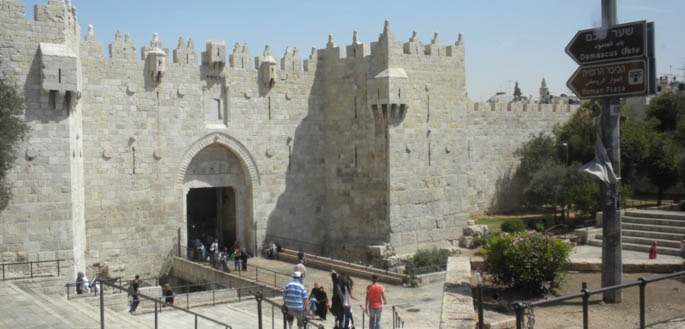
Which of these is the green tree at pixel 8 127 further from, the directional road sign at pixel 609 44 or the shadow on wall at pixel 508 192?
the shadow on wall at pixel 508 192

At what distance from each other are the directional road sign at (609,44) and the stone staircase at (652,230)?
489 inches

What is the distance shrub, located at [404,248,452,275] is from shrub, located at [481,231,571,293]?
6944 millimetres

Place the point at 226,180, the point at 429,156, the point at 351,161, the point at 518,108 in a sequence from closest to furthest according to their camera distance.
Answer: the point at 226,180 → the point at 429,156 → the point at 351,161 → the point at 518,108

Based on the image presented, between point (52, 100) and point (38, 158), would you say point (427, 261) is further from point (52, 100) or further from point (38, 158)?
point (52, 100)

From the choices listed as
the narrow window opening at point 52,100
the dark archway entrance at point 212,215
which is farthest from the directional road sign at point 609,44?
the dark archway entrance at point 212,215

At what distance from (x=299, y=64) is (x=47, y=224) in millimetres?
10860

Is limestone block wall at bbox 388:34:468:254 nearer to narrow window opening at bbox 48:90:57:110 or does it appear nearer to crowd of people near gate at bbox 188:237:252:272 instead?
crowd of people near gate at bbox 188:237:252:272

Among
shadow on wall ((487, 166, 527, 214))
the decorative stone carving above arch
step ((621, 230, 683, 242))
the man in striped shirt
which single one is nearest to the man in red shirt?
the man in striped shirt

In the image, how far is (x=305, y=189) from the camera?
24625 mm

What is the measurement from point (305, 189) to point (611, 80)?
1432cm

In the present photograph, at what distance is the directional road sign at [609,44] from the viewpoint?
11688 millimetres

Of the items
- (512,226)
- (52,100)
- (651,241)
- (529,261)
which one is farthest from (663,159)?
(52,100)

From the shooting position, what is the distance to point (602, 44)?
12.1m

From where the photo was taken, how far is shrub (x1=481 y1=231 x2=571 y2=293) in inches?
485
